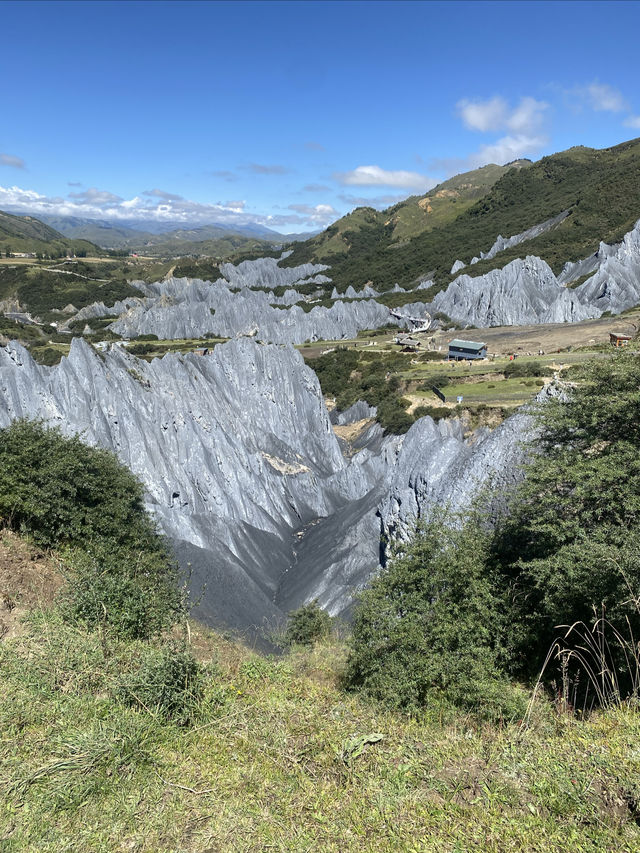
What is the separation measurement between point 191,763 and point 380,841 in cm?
210

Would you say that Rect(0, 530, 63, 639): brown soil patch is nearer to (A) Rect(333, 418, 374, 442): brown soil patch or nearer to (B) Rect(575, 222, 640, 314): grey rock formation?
(A) Rect(333, 418, 374, 442): brown soil patch

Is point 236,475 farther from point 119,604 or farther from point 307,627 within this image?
point 119,604

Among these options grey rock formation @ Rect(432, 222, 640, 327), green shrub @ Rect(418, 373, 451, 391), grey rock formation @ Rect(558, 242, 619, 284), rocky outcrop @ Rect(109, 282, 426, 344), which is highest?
grey rock formation @ Rect(558, 242, 619, 284)

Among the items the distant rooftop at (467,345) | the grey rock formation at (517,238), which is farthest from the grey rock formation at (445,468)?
the grey rock formation at (517,238)

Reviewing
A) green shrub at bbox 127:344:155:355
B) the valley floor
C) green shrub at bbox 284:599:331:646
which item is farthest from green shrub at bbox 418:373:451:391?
green shrub at bbox 127:344:155:355

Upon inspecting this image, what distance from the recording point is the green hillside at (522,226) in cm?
9681

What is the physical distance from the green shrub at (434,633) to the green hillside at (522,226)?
9724 cm

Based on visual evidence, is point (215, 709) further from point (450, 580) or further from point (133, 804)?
point (450, 580)

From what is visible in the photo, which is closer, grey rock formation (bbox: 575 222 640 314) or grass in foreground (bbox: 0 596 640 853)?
grass in foreground (bbox: 0 596 640 853)

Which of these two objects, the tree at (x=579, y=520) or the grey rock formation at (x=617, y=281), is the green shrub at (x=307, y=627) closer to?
the tree at (x=579, y=520)

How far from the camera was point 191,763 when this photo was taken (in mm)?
5285

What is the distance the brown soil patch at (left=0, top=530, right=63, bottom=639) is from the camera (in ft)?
26.3

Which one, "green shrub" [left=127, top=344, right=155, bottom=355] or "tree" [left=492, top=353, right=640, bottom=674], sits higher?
"green shrub" [left=127, top=344, right=155, bottom=355]

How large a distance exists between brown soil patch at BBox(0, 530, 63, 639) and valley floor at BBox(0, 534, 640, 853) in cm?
159
